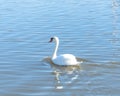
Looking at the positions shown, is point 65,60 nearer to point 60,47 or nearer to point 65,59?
point 65,59

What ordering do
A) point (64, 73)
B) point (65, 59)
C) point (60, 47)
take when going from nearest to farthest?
point (64, 73), point (65, 59), point (60, 47)

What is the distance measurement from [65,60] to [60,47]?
1811 mm

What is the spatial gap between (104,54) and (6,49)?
2.93 metres

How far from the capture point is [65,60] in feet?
39.4

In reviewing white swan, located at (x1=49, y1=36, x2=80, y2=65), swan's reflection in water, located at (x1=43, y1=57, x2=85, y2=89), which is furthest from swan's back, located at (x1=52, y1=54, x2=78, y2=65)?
swan's reflection in water, located at (x1=43, y1=57, x2=85, y2=89)

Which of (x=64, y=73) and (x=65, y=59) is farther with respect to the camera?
(x=65, y=59)

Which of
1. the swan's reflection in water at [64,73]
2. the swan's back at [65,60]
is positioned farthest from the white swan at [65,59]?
the swan's reflection in water at [64,73]

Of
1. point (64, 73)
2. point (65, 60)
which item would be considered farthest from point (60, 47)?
point (64, 73)

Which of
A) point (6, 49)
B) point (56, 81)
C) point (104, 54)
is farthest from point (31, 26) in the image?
point (56, 81)

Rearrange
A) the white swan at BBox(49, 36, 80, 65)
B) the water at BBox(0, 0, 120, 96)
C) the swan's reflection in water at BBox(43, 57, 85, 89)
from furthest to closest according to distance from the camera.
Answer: the white swan at BBox(49, 36, 80, 65)
the swan's reflection in water at BBox(43, 57, 85, 89)
the water at BBox(0, 0, 120, 96)

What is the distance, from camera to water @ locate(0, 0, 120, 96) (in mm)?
10453

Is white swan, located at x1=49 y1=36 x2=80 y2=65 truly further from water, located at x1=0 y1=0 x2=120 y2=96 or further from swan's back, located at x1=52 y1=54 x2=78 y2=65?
water, located at x1=0 y1=0 x2=120 y2=96

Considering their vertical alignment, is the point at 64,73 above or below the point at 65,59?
below

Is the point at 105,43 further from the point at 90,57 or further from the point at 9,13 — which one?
the point at 9,13
